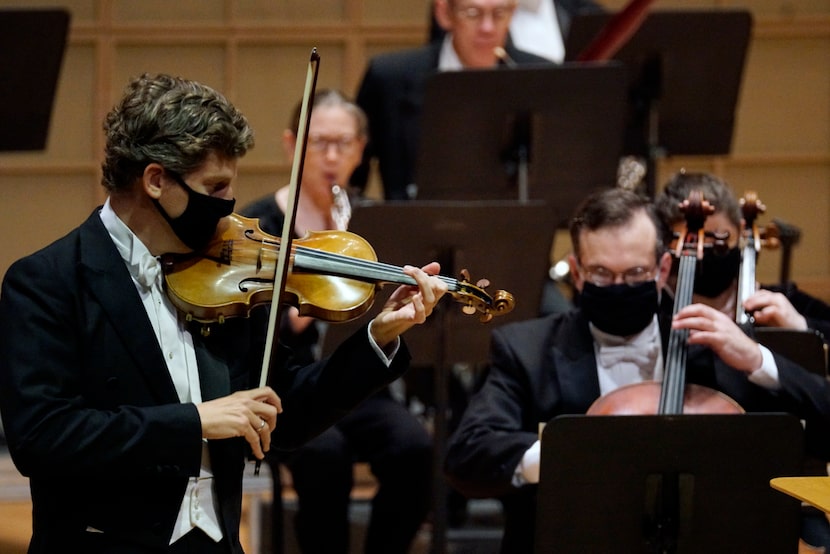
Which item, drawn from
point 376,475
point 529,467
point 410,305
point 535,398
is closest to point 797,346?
point 535,398

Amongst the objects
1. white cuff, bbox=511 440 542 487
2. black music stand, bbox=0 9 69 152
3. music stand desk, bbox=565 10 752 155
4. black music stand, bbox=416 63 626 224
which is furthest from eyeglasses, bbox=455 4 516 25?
white cuff, bbox=511 440 542 487

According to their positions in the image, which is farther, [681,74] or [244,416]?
[681,74]

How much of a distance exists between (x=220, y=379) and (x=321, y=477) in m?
1.56

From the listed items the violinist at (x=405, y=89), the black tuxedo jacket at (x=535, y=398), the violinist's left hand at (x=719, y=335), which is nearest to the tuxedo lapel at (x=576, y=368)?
the black tuxedo jacket at (x=535, y=398)

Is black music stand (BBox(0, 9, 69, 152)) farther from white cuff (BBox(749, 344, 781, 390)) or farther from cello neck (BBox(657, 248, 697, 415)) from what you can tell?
white cuff (BBox(749, 344, 781, 390))

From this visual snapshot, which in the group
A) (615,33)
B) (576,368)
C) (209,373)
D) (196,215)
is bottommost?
(576,368)

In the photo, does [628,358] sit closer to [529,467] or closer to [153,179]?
[529,467]

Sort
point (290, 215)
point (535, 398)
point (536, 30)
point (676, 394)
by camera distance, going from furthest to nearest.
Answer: point (536, 30) → point (535, 398) → point (676, 394) → point (290, 215)

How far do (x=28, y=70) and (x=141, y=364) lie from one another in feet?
6.66

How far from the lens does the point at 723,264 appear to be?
Answer: 273cm

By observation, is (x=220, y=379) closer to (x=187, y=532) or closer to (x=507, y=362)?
(x=187, y=532)

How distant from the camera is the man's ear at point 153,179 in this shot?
72.9 inches

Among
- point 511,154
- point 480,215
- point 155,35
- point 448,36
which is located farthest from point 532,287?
point 155,35

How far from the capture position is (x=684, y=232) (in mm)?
2635
